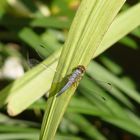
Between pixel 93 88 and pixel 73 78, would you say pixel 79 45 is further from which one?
pixel 93 88

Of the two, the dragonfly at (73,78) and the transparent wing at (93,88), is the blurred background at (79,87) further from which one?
the dragonfly at (73,78)

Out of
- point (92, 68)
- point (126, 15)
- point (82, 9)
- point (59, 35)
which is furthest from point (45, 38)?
point (82, 9)

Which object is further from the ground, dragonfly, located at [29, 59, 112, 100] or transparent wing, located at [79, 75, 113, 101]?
transparent wing, located at [79, 75, 113, 101]

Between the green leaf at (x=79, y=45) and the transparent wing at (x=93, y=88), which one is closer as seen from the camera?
the green leaf at (x=79, y=45)

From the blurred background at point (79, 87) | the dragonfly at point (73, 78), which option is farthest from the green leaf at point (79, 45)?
the blurred background at point (79, 87)

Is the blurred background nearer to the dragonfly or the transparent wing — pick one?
the transparent wing

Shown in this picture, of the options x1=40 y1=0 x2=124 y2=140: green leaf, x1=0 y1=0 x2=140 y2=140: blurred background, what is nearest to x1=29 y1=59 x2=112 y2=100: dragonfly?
x1=40 y1=0 x2=124 y2=140: green leaf

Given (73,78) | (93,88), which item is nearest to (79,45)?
(73,78)

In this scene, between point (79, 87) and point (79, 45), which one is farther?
point (79, 87)
